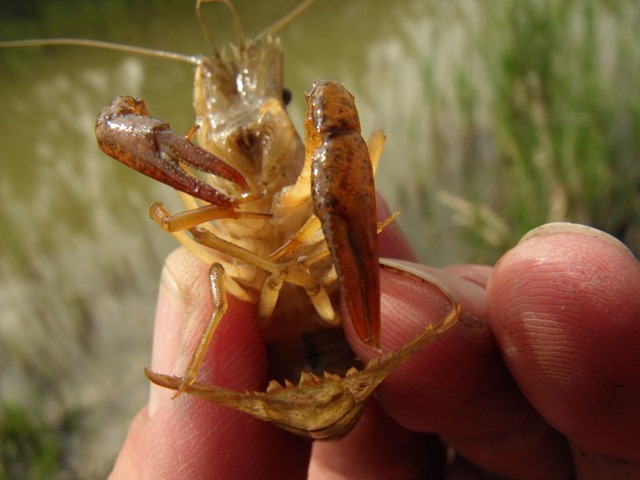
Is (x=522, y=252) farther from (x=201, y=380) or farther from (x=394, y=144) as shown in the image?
(x=394, y=144)

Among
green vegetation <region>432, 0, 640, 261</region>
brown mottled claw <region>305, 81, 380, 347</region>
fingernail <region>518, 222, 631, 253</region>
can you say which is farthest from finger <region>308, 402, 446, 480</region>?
green vegetation <region>432, 0, 640, 261</region>

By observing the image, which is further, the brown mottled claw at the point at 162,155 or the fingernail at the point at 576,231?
the fingernail at the point at 576,231

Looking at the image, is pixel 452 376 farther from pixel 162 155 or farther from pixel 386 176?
pixel 386 176

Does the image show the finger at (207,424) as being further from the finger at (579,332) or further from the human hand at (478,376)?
the finger at (579,332)

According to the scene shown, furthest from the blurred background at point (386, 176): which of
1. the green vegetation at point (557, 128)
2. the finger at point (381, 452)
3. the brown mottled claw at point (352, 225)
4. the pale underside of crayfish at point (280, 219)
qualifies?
A: the brown mottled claw at point (352, 225)

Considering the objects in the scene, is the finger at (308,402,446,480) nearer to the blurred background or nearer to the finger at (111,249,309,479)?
the finger at (111,249,309,479)

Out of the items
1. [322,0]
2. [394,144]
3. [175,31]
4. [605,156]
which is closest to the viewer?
[605,156]

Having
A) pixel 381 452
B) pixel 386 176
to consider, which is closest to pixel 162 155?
pixel 381 452

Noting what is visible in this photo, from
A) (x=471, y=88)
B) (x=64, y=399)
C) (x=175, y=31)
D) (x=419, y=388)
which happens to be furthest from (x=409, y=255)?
(x=175, y=31)
